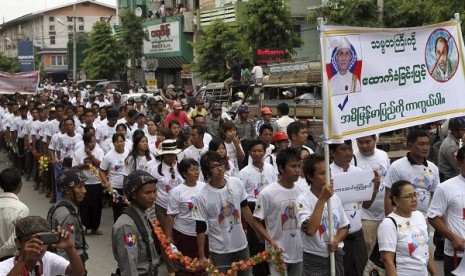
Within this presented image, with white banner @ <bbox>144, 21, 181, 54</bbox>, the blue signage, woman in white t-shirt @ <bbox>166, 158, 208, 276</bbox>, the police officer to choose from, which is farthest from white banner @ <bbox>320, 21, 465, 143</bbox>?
white banner @ <bbox>144, 21, 181, 54</bbox>

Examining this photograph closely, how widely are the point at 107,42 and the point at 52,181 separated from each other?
110ft

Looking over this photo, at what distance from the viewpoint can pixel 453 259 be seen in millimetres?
6086

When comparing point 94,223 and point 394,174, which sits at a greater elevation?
point 394,174

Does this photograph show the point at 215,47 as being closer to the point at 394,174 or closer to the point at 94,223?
the point at 94,223

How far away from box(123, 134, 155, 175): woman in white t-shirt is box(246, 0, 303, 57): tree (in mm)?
20514

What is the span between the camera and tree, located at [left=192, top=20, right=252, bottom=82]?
3297cm

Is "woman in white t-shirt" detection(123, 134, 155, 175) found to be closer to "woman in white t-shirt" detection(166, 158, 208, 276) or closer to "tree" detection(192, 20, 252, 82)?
"woman in white t-shirt" detection(166, 158, 208, 276)

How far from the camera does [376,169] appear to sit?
7051 millimetres

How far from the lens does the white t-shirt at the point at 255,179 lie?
7660mm

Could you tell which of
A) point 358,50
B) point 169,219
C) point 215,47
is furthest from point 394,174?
point 215,47

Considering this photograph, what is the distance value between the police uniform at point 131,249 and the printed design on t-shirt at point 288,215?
1.48 meters

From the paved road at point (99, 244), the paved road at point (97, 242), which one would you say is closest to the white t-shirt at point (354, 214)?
the paved road at point (99, 244)

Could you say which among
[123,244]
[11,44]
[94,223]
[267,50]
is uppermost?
[11,44]

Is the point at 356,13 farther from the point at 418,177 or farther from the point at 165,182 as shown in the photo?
Answer: the point at 418,177
